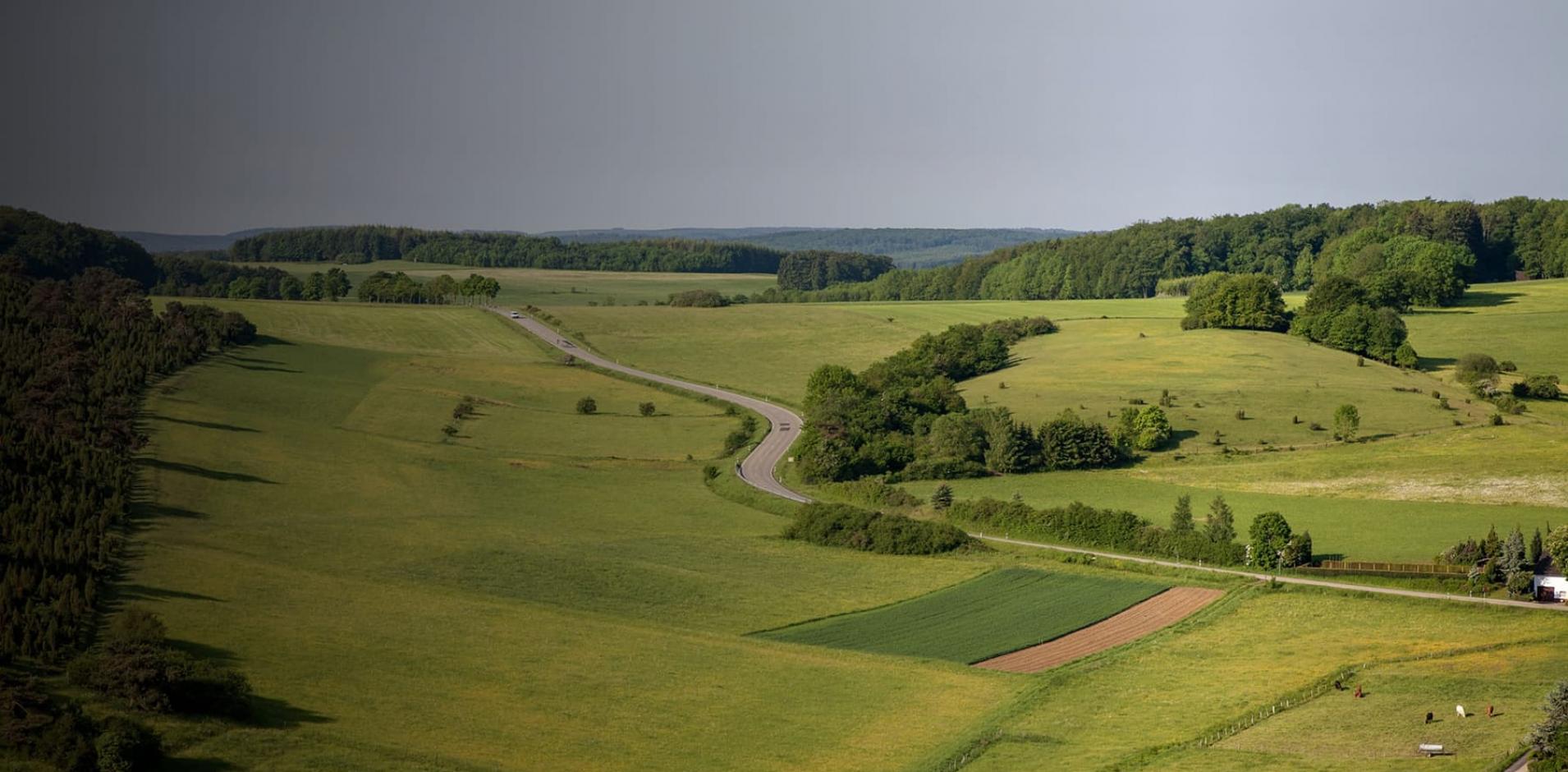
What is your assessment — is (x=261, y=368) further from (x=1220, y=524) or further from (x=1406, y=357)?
(x=1406, y=357)

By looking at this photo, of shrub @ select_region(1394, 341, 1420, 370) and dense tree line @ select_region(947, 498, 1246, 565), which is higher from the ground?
shrub @ select_region(1394, 341, 1420, 370)

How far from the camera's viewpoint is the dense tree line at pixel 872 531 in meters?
80.9

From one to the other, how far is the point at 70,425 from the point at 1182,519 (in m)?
65.6

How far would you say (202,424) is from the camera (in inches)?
3844

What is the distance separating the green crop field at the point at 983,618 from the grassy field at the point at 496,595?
1.99 metres

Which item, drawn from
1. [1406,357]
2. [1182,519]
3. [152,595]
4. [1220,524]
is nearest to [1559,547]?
[1220,524]

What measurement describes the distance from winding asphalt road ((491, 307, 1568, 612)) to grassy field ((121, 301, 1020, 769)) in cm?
531

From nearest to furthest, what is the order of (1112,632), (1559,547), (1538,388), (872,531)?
(1112,632), (1559,547), (872,531), (1538,388)

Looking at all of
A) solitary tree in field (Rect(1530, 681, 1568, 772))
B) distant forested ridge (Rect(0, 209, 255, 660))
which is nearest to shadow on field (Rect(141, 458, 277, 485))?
distant forested ridge (Rect(0, 209, 255, 660))

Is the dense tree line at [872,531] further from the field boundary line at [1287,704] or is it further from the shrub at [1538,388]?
the shrub at [1538,388]

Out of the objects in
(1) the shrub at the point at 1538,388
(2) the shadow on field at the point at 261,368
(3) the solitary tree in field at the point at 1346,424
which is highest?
(1) the shrub at the point at 1538,388

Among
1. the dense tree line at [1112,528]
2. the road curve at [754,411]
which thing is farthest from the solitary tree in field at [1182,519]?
the road curve at [754,411]

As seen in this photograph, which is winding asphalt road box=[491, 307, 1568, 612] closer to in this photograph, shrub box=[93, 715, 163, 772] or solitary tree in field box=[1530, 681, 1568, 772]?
solitary tree in field box=[1530, 681, 1568, 772]

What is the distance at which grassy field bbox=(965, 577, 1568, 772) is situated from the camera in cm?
4566
